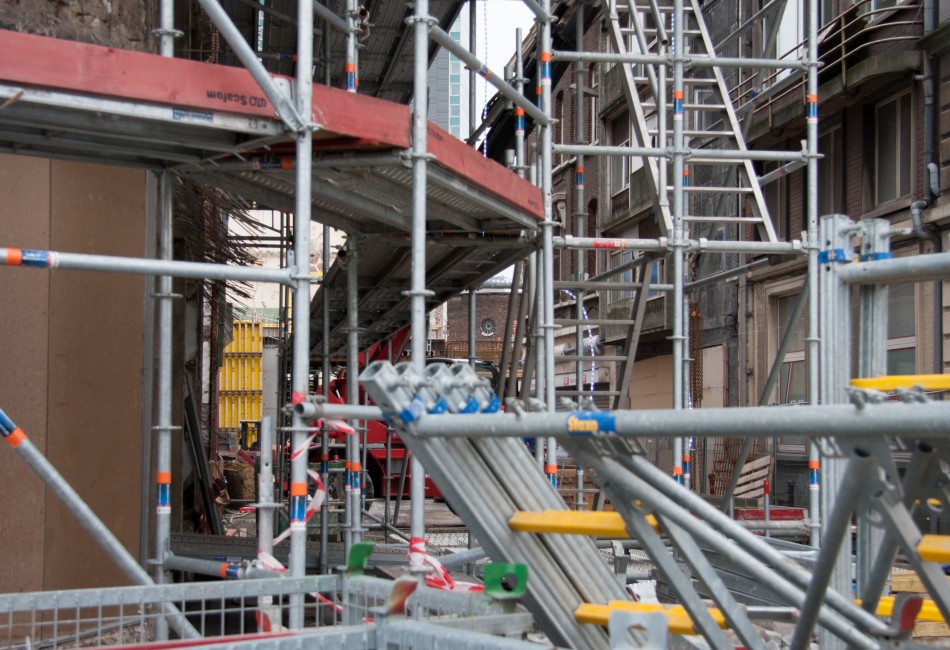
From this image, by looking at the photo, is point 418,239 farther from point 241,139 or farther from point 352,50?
point 352,50

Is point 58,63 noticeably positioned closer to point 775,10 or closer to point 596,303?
point 775,10

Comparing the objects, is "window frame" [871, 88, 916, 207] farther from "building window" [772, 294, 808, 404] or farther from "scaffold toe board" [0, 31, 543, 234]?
"scaffold toe board" [0, 31, 543, 234]

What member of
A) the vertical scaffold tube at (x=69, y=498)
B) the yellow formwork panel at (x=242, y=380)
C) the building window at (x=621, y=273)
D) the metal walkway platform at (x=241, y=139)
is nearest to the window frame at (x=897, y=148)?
the building window at (x=621, y=273)

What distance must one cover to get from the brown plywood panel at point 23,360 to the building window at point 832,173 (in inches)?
634

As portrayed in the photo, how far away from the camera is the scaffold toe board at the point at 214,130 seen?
450 cm

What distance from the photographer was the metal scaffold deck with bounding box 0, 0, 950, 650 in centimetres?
290

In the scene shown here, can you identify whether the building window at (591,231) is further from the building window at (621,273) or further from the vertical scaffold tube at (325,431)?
the vertical scaffold tube at (325,431)

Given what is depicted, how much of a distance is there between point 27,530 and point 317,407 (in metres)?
2.83

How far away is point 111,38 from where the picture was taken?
632 centimetres

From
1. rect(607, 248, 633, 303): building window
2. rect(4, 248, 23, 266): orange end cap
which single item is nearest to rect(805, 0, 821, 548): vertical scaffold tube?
rect(4, 248, 23, 266): orange end cap

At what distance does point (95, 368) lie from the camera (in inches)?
248

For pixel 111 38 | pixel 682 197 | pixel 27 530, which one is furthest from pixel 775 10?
pixel 27 530

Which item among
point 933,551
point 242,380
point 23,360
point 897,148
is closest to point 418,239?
point 23,360

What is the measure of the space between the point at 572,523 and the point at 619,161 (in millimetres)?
27225
